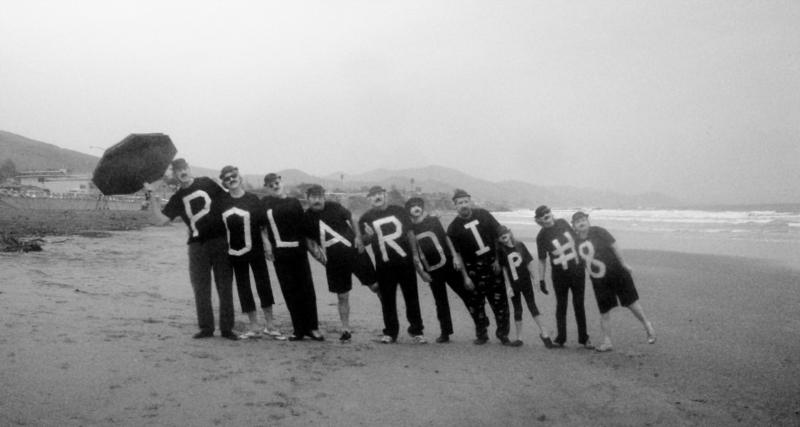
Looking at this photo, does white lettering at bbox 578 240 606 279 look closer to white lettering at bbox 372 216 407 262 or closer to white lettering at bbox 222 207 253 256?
white lettering at bbox 372 216 407 262

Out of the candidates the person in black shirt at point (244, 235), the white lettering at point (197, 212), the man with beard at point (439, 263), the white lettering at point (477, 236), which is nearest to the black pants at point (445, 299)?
the man with beard at point (439, 263)

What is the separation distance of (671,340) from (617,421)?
3681 millimetres

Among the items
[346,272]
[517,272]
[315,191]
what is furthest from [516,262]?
[315,191]

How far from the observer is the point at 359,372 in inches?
209

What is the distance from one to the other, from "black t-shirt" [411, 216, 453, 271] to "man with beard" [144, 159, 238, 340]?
93.0 inches

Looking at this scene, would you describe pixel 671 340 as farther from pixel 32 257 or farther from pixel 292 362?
pixel 32 257

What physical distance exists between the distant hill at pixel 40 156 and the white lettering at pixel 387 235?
16715cm

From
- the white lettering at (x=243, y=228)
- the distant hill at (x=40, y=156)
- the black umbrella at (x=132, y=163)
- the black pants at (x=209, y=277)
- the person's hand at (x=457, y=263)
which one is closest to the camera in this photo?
the black pants at (x=209, y=277)

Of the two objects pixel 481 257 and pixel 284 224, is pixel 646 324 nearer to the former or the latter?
pixel 481 257

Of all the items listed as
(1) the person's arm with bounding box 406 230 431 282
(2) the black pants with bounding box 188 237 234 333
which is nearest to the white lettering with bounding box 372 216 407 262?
(1) the person's arm with bounding box 406 230 431 282

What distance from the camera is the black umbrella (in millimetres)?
6805

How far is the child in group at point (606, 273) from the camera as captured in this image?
6844mm

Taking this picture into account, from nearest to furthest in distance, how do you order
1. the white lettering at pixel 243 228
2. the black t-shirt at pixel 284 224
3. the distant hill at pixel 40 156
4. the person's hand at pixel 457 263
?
the white lettering at pixel 243 228, the black t-shirt at pixel 284 224, the person's hand at pixel 457 263, the distant hill at pixel 40 156

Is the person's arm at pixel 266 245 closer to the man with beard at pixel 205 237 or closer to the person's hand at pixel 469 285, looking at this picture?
the man with beard at pixel 205 237
